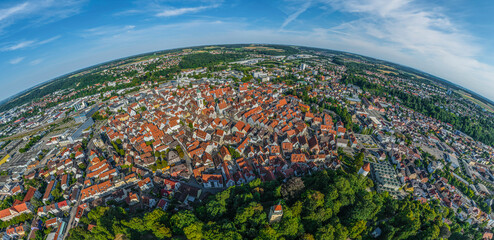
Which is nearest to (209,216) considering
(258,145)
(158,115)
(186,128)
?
(258,145)

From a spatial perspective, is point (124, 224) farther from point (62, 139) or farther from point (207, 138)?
point (62, 139)

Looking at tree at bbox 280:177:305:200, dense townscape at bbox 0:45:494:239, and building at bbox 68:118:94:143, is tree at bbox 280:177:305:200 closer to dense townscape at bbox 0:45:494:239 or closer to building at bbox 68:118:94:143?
dense townscape at bbox 0:45:494:239

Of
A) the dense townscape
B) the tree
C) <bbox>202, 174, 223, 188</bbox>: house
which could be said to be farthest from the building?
the tree

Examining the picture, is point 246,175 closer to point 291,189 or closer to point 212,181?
point 212,181

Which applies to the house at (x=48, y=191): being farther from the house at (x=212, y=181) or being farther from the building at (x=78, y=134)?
the house at (x=212, y=181)

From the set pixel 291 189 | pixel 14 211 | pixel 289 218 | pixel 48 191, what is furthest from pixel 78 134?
pixel 289 218

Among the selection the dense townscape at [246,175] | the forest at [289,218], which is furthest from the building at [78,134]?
the forest at [289,218]

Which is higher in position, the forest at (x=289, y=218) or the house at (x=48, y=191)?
the forest at (x=289, y=218)
